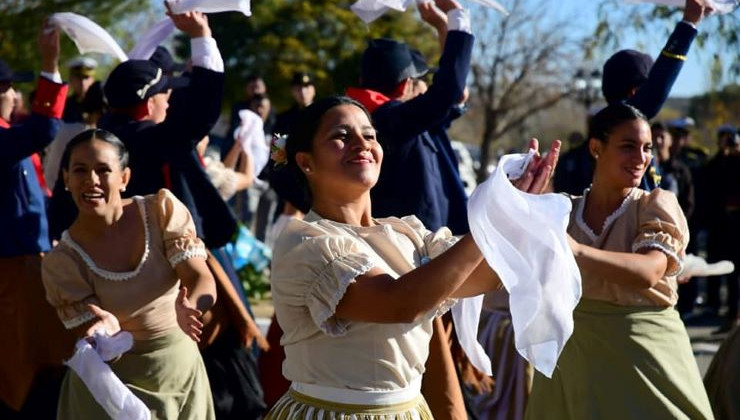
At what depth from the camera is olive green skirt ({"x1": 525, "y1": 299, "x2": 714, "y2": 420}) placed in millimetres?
4598

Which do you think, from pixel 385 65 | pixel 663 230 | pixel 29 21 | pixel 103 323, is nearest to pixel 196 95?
pixel 385 65

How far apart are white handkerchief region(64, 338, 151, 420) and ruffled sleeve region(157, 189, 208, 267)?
52 cm

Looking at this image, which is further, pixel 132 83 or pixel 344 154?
pixel 132 83

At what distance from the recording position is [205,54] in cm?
537

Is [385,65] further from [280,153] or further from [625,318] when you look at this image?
[280,153]

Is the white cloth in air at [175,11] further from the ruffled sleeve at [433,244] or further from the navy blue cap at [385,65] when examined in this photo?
the ruffled sleeve at [433,244]

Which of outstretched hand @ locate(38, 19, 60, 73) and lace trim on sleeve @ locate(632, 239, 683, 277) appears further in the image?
outstretched hand @ locate(38, 19, 60, 73)

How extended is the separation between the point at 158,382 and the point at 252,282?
23.0 ft

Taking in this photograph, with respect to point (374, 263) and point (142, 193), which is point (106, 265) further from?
point (374, 263)

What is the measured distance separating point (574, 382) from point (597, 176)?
0.80 meters

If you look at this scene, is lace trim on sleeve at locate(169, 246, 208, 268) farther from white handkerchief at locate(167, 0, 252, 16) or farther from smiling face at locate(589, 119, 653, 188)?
smiling face at locate(589, 119, 653, 188)

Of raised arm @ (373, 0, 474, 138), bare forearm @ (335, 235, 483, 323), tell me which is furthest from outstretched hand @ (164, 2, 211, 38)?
bare forearm @ (335, 235, 483, 323)

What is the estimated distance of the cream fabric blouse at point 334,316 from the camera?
10.6 feet

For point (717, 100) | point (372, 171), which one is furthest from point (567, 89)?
point (372, 171)
